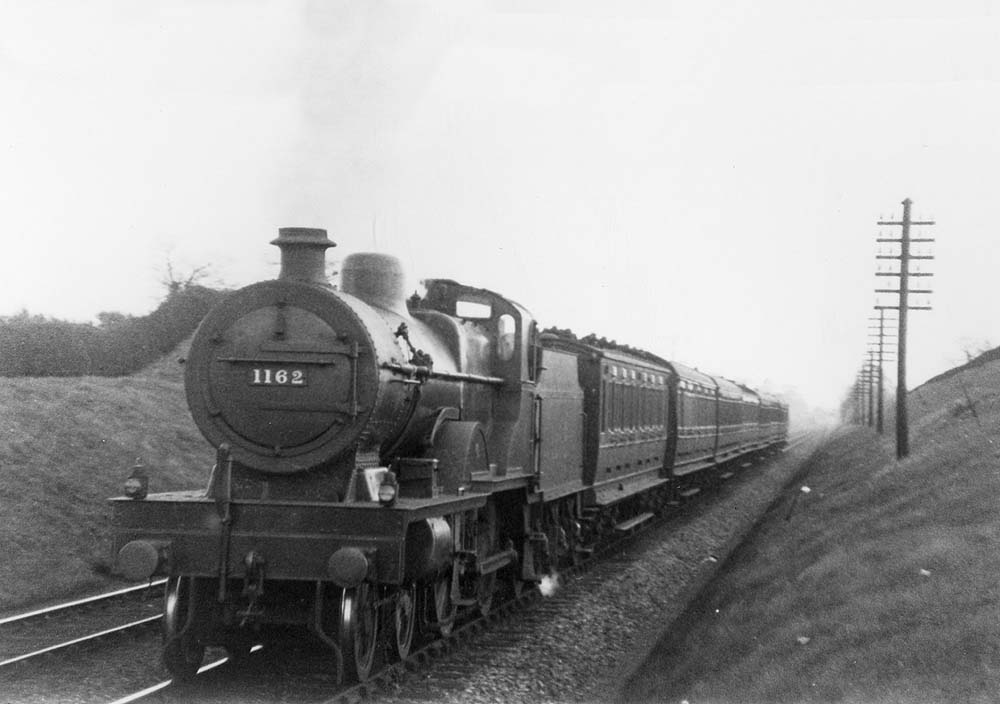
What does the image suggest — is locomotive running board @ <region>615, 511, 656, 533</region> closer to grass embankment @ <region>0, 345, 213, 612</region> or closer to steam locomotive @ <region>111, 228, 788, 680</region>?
steam locomotive @ <region>111, 228, 788, 680</region>

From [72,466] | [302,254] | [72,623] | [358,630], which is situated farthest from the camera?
[72,466]

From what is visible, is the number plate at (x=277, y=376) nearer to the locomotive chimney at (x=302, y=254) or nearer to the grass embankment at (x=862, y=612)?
the locomotive chimney at (x=302, y=254)

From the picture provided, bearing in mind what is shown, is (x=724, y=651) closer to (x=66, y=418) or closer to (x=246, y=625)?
(x=246, y=625)

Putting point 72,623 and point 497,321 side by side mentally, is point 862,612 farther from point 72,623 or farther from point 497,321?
point 72,623

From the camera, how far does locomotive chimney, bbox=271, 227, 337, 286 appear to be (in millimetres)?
8117

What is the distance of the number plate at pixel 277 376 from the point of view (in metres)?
7.84

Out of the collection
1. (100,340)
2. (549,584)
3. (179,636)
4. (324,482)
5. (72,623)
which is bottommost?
(549,584)

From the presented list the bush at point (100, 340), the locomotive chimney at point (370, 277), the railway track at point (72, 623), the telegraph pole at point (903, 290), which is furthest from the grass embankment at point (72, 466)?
the telegraph pole at point (903, 290)

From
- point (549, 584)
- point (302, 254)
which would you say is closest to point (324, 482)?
point (302, 254)

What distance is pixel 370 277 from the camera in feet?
29.5

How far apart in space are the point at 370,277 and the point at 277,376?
150 cm

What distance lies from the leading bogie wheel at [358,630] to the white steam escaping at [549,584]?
464 cm

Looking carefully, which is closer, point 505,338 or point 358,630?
point 358,630

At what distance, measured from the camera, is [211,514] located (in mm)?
7582
